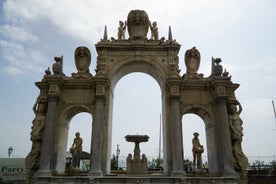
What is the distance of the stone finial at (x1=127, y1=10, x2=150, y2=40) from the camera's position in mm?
17234

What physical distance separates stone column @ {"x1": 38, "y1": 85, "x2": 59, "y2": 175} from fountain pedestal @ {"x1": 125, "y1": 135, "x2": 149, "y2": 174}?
16.1 ft

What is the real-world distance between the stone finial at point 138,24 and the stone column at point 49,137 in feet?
22.5

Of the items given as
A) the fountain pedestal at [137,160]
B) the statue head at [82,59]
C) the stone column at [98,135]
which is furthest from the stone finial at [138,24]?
the fountain pedestal at [137,160]

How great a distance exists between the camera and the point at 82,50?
1658 centimetres

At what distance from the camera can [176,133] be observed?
13.8 metres

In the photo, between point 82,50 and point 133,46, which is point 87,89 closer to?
point 82,50

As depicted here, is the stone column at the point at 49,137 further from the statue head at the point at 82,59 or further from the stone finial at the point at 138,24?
the stone finial at the point at 138,24

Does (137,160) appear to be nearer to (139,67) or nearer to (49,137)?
(49,137)

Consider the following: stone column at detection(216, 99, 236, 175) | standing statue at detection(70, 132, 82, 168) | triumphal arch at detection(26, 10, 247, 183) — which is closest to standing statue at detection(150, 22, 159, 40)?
triumphal arch at detection(26, 10, 247, 183)

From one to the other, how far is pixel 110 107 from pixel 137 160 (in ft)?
13.3

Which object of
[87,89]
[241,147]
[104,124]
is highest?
[87,89]

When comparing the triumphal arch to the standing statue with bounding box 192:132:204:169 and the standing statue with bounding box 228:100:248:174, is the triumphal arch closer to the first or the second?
the standing statue with bounding box 228:100:248:174

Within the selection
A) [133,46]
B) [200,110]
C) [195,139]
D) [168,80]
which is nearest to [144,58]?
[133,46]

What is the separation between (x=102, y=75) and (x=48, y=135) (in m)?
Result: 4.84
